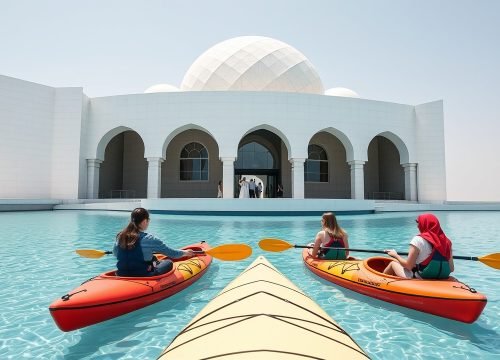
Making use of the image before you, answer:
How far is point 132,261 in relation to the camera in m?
3.76

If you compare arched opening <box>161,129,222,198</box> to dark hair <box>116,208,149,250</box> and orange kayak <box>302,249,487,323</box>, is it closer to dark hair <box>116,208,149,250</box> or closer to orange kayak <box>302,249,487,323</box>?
orange kayak <box>302,249,487,323</box>

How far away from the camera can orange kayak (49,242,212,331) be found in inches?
118

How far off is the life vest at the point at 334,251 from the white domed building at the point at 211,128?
13491 mm

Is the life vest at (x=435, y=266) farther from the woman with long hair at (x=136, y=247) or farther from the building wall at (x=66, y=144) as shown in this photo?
the building wall at (x=66, y=144)

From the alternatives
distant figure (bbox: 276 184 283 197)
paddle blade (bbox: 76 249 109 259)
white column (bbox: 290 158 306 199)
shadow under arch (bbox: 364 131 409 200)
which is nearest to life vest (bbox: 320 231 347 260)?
paddle blade (bbox: 76 249 109 259)

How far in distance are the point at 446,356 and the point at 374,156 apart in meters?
→ 24.7

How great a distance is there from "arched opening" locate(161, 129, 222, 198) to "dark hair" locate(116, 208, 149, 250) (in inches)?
764

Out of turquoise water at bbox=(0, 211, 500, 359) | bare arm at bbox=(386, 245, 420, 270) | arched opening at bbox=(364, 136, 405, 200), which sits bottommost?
turquoise water at bbox=(0, 211, 500, 359)

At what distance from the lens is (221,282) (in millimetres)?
4734

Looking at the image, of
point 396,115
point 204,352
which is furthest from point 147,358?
point 396,115

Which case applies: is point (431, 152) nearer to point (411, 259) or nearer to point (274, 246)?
point (274, 246)

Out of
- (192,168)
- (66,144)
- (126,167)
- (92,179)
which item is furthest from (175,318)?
(126,167)

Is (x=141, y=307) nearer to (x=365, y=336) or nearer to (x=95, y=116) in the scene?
(x=365, y=336)

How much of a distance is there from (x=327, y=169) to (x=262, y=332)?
23.4 metres
